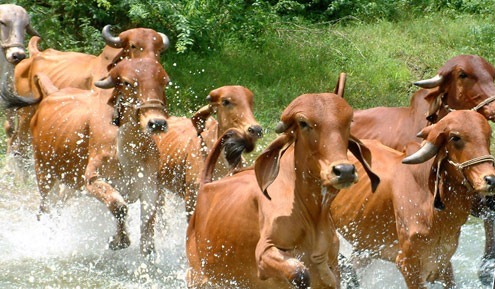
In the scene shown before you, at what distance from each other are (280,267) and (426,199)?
5.28ft

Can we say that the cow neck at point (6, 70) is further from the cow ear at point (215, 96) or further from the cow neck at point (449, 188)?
the cow neck at point (449, 188)

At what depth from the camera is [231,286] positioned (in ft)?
22.2

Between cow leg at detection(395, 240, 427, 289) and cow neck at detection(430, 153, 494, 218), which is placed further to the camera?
cow leg at detection(395, 240, 427, 289)

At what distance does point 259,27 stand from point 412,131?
701cm

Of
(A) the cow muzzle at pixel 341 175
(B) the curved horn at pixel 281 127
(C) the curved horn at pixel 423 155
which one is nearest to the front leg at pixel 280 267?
(A) the cow muzzle at pixel 341 175

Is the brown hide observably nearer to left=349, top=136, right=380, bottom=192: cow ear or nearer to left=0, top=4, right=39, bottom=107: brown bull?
left=349, top=136, right=380, bottom=192: cow ear

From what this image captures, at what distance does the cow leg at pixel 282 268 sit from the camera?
5941 millimetres

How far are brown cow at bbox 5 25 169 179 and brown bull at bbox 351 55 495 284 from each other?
218 centimetres

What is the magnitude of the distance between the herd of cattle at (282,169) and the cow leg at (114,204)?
0.04 feet

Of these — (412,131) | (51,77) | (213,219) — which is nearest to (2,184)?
(51,77)

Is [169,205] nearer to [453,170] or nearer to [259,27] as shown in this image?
[453,170]

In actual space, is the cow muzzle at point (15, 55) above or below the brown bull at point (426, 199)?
below

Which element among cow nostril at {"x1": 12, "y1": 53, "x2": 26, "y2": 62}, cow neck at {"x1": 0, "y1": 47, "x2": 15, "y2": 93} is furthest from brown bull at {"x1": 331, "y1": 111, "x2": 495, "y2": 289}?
cow neck at {"x1": 0, "y1": 47, "x2": 15, "y2": 93}

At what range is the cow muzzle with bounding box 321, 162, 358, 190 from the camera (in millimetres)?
5828
